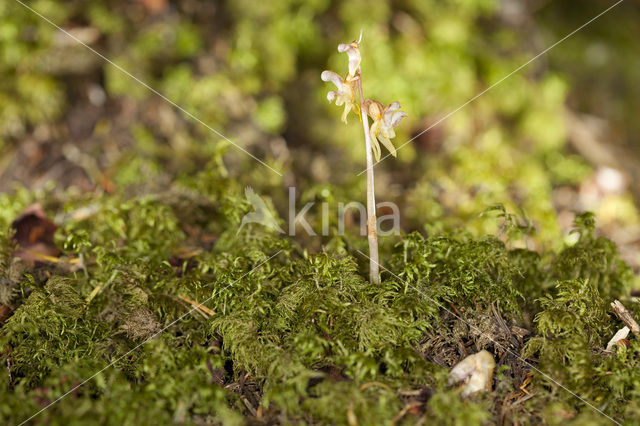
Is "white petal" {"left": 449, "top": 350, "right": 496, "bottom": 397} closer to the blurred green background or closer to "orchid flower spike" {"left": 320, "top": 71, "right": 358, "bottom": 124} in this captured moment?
"orchid flower spike" {"left": 320, "top": 71, "right": 358, "bottom": 124}

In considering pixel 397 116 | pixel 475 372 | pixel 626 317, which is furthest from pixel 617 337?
pixel 397 116

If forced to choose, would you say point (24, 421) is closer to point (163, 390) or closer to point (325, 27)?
point (163, 390)

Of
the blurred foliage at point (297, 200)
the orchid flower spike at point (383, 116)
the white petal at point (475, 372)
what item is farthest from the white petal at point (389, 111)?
the white petal at point (475, 372)

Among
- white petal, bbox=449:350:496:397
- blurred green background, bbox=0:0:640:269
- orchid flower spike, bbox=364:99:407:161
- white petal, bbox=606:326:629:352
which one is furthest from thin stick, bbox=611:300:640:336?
orchid flower spike, bbox=364:99:407:161

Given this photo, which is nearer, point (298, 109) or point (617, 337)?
point (617, 337)

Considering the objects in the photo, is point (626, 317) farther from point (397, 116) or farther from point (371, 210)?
point (397, 116)

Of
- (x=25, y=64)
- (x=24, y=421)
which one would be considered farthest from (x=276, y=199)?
(x=25, y=64)
